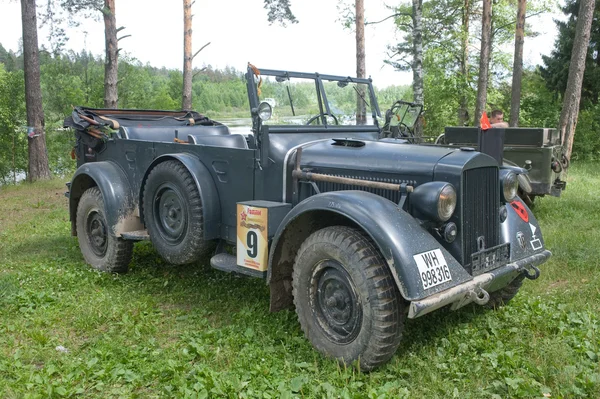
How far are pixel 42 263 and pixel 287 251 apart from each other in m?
3.49

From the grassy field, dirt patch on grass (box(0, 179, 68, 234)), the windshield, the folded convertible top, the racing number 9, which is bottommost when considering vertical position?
dirt patch on grass (box(0, 179, 68, 234))

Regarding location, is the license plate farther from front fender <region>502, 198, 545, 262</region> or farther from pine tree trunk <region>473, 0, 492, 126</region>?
pine tree trunk <region>473, 0, 492, 126</region>

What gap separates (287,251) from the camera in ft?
13.0

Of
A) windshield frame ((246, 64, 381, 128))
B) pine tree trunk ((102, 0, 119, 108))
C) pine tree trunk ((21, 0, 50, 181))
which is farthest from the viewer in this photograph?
pine tree trunk ((21, 0, 50, 181))

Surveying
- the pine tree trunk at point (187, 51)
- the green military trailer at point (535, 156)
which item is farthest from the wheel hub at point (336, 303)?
the pine tree trunk at point (187, 51)

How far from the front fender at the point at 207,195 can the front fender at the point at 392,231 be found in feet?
3.56

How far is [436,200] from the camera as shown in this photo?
11.0 ft

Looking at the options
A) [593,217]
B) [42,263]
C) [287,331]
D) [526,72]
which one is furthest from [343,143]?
[526,72]

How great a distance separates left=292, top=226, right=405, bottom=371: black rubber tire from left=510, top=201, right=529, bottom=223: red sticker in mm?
1536

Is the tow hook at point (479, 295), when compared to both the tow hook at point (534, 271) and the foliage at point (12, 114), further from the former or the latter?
the foliage at point (12, 114)

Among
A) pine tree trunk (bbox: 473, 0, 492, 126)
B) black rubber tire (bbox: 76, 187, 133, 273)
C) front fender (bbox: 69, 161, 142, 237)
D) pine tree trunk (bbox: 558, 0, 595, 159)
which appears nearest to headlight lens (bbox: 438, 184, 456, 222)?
front fender (bbox: 69, 161, 142, 237)

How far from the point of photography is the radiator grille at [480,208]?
11.8 ft

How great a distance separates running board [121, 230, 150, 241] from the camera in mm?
5234

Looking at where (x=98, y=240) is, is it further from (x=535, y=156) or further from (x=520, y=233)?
(x=535, y=156)
